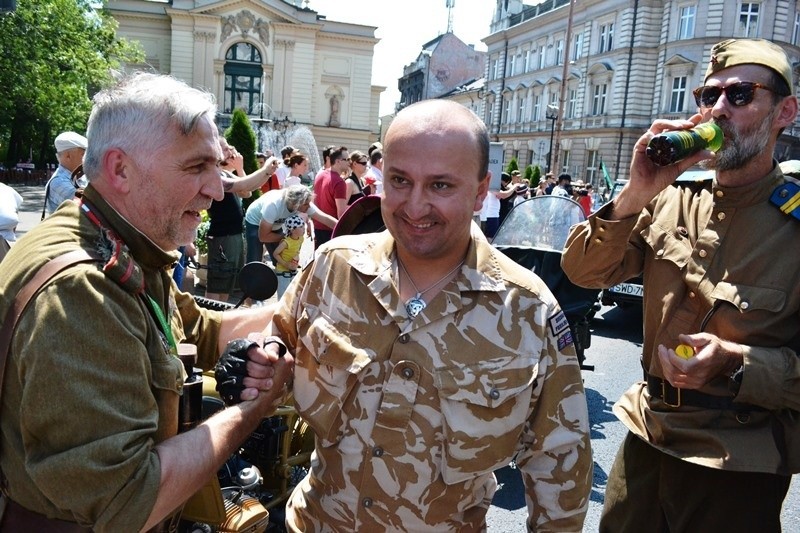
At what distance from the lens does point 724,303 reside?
8.01ft

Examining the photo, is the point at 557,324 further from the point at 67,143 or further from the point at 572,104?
the point at 572,104

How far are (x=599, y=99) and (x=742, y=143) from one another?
51.6m

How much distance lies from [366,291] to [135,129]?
2.62ft

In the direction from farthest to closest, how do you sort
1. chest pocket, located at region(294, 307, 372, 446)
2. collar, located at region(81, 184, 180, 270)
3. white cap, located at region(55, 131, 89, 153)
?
white cap, located at region(55, 131, 89, 153) < chest pocket, located at region(294, 307, 372, 446) < collar, located at region(81, 184, 180, 270)

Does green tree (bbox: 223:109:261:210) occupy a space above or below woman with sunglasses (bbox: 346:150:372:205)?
above

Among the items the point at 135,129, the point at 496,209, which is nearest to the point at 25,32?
the point at 496,209

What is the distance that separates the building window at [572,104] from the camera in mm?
53438

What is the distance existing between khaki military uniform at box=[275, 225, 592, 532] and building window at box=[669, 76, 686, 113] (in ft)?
152

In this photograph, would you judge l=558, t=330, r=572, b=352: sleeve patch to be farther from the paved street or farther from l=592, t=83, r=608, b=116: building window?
l=592, t=83, r=608, b=116: building window

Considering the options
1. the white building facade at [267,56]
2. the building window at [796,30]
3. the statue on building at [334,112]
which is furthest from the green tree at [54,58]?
the building window at [796,30]

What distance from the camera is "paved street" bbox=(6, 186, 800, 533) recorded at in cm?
433

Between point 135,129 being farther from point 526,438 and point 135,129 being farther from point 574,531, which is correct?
point 574,531

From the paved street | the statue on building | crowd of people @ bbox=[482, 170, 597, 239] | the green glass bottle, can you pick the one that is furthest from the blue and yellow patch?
the statue on building

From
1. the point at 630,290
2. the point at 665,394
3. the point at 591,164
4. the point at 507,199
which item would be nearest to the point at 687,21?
the point at 591,164
